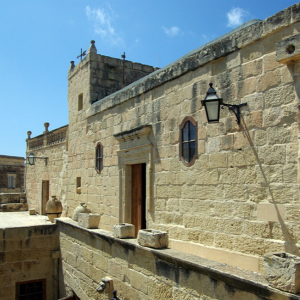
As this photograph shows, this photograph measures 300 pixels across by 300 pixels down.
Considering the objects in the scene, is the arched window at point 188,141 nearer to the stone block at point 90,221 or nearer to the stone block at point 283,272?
the stone block at point 283,272

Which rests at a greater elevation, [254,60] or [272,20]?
[272,20]

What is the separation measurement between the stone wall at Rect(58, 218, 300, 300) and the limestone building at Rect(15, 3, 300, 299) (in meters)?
0.02

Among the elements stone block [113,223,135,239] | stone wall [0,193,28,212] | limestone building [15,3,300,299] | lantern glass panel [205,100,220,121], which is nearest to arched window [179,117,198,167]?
limestone building [15,3,300,299]

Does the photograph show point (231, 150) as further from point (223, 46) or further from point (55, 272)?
point (55, 272)

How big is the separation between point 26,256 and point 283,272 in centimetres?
730

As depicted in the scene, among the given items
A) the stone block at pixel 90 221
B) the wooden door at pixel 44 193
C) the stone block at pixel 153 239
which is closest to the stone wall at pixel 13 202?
the wooden door at pixel 44 193

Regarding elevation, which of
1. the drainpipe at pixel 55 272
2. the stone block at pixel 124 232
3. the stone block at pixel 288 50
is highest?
the stone block at pixel 288 50

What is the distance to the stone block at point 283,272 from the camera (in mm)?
3160

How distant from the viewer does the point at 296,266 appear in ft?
10.5

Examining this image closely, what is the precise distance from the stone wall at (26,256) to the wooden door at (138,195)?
290 cm

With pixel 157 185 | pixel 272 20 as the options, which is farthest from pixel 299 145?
pixel 157 185

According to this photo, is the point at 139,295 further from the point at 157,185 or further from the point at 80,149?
the point at 80,149

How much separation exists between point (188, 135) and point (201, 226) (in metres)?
1.41

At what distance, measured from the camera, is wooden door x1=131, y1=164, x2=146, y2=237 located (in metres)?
7.36
